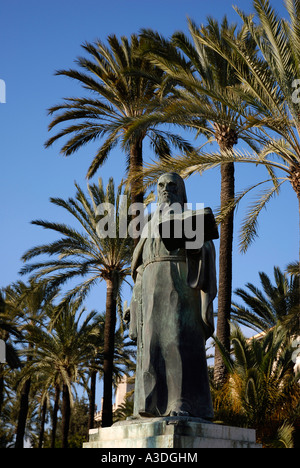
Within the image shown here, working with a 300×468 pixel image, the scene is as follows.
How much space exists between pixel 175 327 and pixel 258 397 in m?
9.05

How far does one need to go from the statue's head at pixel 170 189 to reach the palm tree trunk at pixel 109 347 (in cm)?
1479

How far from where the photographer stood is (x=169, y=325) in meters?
5.81

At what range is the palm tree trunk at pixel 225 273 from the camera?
1598cm

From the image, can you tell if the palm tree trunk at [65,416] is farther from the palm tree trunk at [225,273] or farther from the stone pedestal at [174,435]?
the stone pedestal at [174,435]

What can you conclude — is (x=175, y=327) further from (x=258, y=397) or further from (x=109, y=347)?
(x=109, y=347)

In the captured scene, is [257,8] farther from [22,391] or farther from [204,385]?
[22,391]

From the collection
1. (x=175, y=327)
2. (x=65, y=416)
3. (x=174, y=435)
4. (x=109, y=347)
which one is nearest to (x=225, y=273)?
(x=109, y=347)

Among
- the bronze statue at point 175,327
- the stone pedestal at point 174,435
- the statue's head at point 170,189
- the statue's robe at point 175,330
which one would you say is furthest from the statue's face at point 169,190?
the stone pedestal at point 174,435

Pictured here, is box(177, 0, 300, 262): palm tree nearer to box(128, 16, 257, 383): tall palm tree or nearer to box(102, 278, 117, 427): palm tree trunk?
box(128, 16, 257, 383): tall palm tree

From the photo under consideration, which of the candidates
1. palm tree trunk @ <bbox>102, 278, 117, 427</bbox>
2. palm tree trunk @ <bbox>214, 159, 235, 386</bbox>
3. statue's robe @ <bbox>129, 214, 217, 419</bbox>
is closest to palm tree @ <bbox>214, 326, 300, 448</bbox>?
palm tree trunk @ <bbox>214, 159, 235, 386</bbox>

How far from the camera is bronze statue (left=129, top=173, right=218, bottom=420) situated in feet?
18.5

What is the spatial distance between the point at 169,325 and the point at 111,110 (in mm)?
14604

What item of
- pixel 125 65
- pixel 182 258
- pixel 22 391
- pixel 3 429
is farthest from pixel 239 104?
pixel 3 429

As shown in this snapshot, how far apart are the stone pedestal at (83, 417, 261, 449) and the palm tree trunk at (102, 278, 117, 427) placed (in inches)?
590
